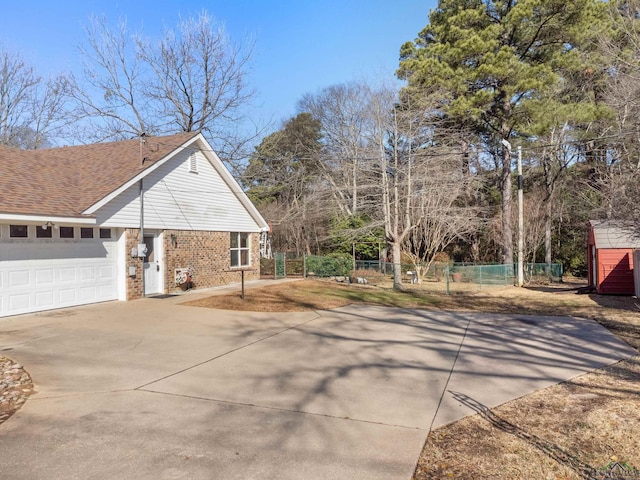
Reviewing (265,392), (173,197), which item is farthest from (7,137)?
(265,392)

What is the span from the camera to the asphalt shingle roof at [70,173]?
10625 millimetres

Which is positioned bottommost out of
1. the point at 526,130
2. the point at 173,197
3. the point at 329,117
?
the point at 173,197

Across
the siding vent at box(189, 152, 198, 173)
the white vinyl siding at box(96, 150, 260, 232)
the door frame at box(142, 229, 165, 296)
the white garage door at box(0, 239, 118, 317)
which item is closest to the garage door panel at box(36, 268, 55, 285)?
the white garage door at box(0, 239, 118, 317)

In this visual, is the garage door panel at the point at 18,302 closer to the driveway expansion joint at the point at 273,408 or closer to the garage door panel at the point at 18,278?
the garage door panel at the point at 18,278

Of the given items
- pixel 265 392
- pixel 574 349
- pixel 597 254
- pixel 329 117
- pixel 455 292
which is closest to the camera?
pixel 265 392

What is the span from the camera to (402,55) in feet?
84.8

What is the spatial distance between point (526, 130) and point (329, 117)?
1640cm

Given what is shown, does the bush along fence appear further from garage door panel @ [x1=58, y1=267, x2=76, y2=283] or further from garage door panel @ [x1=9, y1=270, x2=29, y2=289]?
garage door panel @ [x1=9, y1=270, x2=29, y2=289]

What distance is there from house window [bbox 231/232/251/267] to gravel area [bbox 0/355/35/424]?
38.7ft

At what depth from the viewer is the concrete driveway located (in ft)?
12.0

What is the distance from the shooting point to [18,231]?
33.4 ft

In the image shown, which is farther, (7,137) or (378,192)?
(7,137)

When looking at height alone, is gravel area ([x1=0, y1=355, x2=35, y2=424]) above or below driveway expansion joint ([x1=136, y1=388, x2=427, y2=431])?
above

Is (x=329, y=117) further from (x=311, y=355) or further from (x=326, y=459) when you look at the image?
(x=326, y=459)
